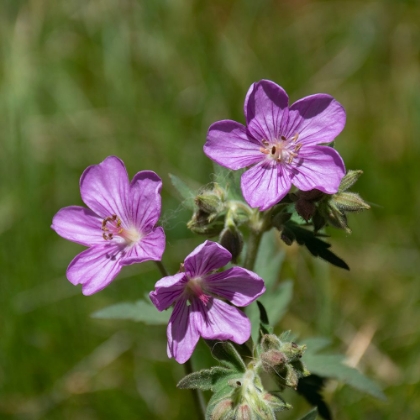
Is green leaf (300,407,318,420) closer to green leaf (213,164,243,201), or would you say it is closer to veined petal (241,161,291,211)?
veined petal (241,161,291,211)

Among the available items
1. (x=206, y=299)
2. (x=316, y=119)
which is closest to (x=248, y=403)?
(x=206, y=299)

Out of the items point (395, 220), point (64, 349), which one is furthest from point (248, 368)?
point (395, 220)

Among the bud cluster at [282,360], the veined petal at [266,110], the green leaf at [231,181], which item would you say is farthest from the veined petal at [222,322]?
the veined petal at [266,110]

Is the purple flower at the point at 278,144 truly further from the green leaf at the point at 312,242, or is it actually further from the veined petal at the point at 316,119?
the green leaf at the point at 312,242

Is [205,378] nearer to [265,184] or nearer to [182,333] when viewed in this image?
[182,333]

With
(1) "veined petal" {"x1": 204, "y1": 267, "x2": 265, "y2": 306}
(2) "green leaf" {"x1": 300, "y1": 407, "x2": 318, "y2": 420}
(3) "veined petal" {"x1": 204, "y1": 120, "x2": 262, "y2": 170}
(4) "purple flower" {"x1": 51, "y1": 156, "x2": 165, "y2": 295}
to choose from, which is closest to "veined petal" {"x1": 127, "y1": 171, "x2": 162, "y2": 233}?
(4) "purple flower" {"x1": 51, "y1": 156, "x2": 165, "y2": 295}

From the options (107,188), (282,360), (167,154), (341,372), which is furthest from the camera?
(167,154)

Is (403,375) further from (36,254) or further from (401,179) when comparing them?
(36,254)
